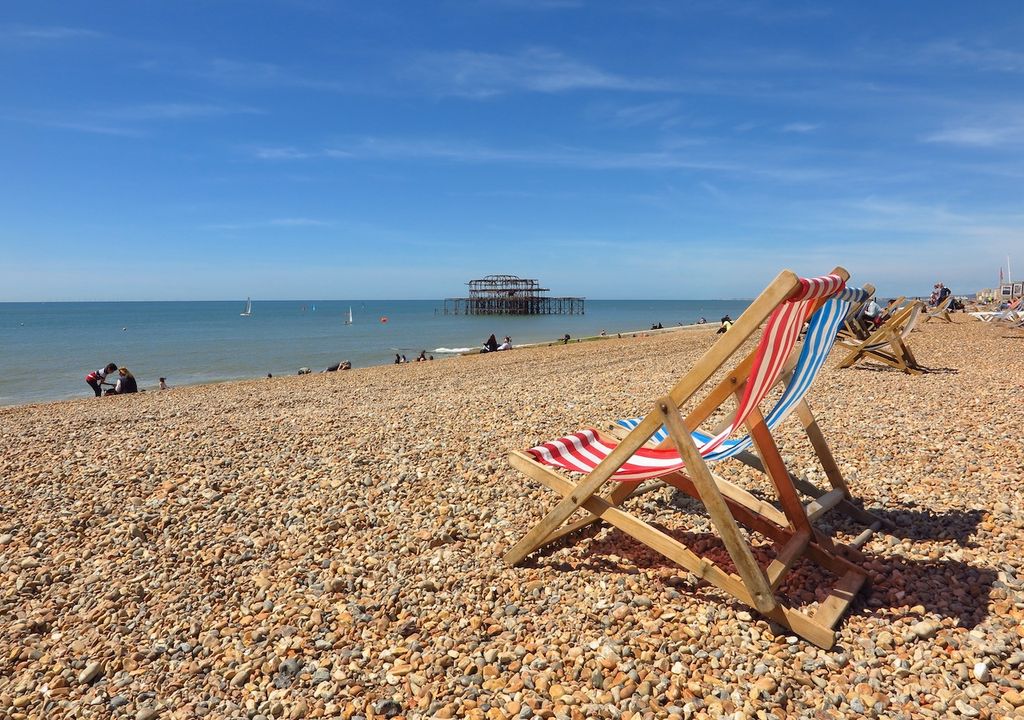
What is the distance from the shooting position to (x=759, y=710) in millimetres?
1896

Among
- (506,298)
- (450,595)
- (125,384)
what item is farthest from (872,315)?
(506,298)

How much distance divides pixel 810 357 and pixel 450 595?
192 cm

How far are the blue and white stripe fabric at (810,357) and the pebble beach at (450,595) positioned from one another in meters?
0.61

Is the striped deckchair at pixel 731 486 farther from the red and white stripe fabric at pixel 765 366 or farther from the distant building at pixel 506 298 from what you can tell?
the distant building at pixel 506 298

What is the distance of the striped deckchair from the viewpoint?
87.2 inches

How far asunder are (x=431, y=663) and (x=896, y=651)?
1.65m

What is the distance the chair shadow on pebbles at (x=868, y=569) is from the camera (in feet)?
7.88

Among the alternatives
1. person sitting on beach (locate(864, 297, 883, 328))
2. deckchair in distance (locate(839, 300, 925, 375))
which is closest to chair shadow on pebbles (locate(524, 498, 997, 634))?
deckchair in distance (locate(839, 300, 925, 375))

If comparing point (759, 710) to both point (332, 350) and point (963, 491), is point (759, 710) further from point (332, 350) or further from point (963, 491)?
point (332, 350)

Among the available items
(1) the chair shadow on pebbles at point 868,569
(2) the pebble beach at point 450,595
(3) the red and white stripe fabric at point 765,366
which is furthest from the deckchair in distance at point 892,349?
(3) the red and white stripe fabric at point 765,366

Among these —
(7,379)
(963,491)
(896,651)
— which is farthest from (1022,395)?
(7,379)

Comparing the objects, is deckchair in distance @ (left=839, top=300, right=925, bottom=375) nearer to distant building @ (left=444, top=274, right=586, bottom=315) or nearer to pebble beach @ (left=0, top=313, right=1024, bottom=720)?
pebble beach @ (left=0, top=313, right=1024, bottom=720)

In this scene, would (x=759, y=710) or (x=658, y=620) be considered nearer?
(x=759, y=710)

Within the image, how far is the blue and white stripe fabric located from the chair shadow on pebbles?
0.59m
